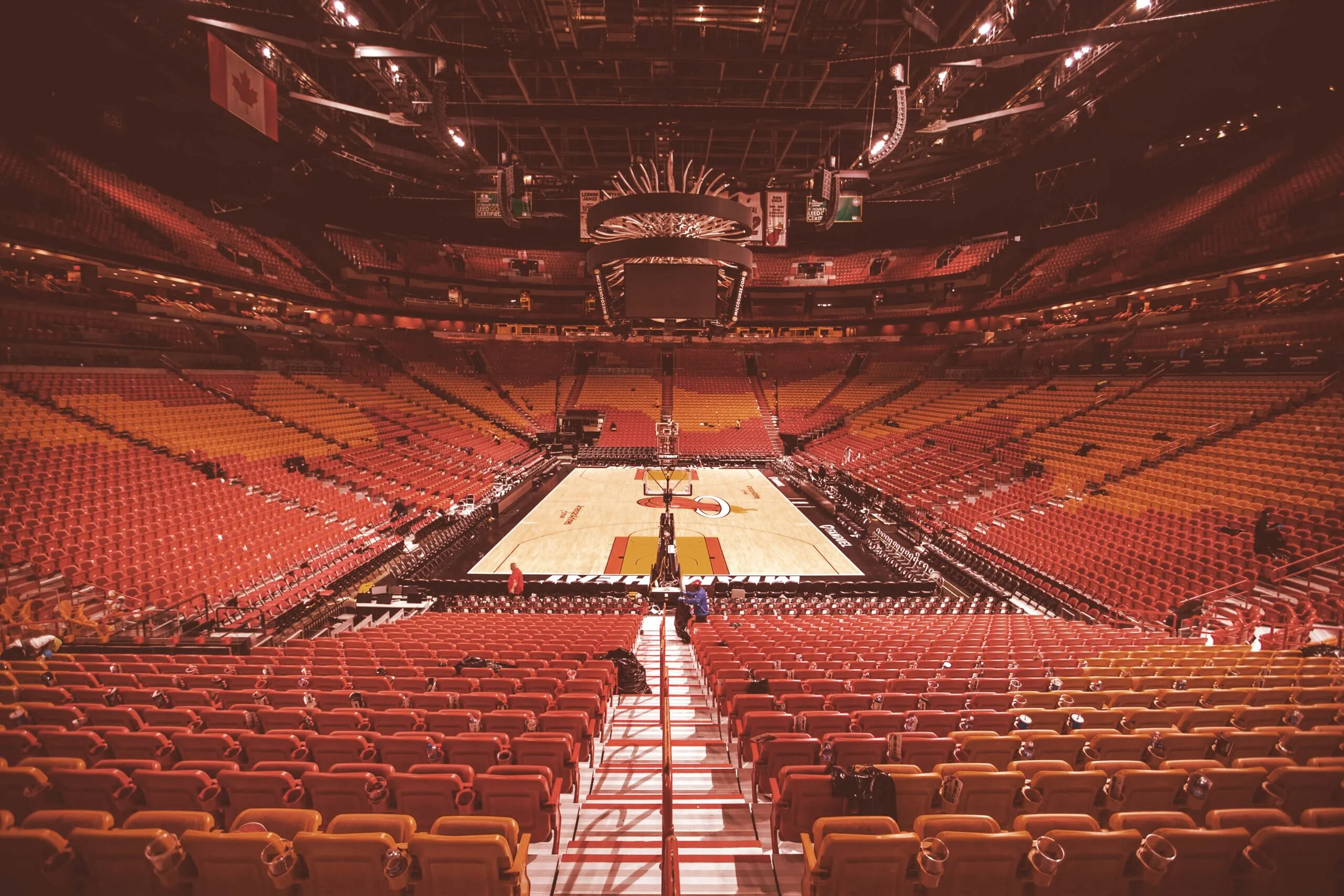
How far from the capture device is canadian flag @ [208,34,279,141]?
346 inches

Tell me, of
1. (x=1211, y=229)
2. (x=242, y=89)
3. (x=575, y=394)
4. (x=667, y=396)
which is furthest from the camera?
(x=667, y=396)

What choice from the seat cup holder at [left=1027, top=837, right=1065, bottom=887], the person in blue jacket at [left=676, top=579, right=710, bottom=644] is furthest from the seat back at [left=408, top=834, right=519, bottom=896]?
the person in blue jacket at [left=676, top=579, right=710, bottom=644]

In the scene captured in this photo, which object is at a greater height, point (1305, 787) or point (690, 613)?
point (1305, 787)

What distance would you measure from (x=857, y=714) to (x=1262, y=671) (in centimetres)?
488

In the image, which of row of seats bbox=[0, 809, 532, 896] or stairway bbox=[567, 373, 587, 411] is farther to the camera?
stairway bbox=[567, 373, 587, 411]

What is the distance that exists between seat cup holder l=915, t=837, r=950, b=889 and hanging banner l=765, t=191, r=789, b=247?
619 inches

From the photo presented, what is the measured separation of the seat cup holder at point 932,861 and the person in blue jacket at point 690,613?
21.1 feet

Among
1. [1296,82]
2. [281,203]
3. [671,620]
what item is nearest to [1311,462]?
[1296,82]

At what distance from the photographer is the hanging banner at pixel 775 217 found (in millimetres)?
16062

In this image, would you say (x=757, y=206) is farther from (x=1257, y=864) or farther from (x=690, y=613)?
(x=1257, y=864)

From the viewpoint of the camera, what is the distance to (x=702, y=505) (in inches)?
770

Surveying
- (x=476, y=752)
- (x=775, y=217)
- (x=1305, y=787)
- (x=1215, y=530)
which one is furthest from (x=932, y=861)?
(x=775, y=217)

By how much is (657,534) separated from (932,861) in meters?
13.7

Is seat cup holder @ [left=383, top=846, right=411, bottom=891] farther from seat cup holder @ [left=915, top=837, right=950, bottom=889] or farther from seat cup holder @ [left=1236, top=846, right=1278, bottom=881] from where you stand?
seat cup holder @ [left=1236, top=846, right=1278, bottom=881]
